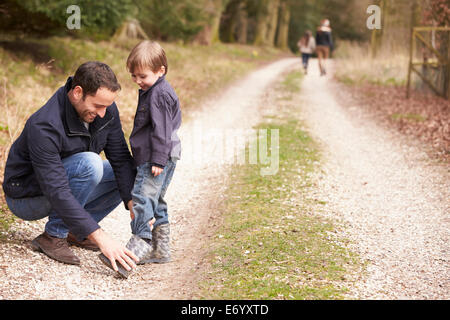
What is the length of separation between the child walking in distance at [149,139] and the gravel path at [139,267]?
0.32 meters

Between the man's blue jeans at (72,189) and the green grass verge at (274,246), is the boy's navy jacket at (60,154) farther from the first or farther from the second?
the green grass verge at (274,246)

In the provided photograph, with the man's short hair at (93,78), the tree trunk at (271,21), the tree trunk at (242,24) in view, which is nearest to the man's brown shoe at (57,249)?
the man's short hair at (93,78)

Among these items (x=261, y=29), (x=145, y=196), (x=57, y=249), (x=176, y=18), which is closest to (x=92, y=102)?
(x=145, y=196)

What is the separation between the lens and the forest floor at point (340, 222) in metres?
3.56

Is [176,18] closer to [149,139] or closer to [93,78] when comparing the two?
[149,139]

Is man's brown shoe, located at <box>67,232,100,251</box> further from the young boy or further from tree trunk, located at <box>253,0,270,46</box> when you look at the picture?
tree trunk, located at <box>253,0,270,46</box>

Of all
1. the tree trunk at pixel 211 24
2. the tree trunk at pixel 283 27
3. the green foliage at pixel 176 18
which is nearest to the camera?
the green foliage at pixel 176 18

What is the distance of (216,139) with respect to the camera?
29.9 feet

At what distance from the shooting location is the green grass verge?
347 centimetres

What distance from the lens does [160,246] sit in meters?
4.10

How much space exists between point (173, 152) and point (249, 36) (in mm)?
41153

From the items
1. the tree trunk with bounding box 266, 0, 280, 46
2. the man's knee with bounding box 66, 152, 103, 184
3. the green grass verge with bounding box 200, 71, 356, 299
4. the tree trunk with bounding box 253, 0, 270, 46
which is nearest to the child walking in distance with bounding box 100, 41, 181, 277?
the man's knee with bounding box 66, 152, 103, 184

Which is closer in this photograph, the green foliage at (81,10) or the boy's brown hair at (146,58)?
the boy's brown hair at (146,58)

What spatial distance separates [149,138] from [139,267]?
1021 mm
